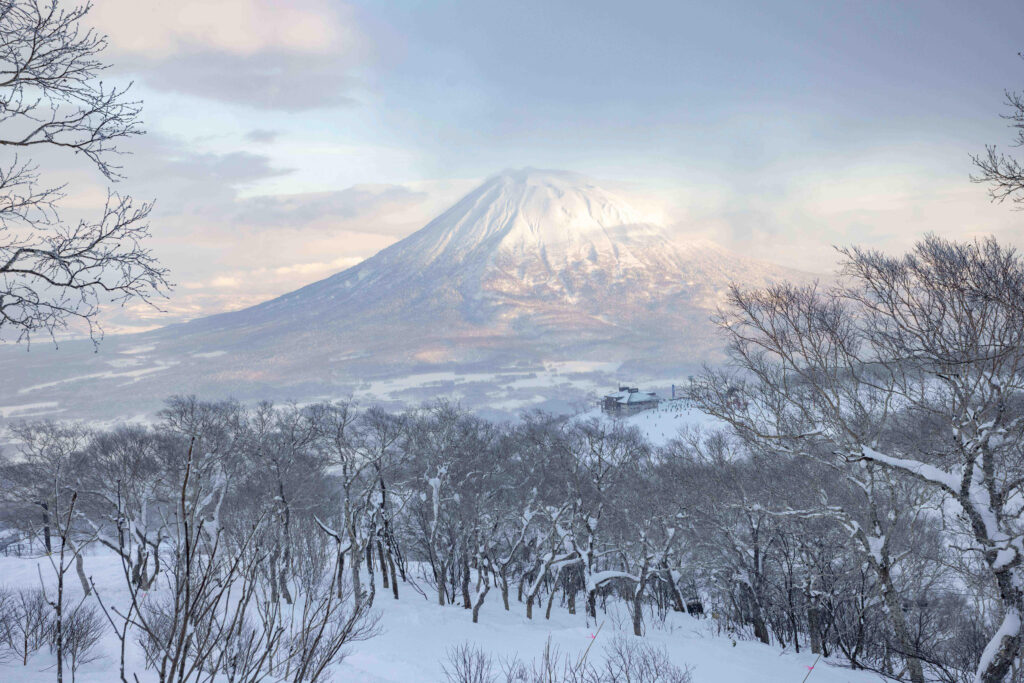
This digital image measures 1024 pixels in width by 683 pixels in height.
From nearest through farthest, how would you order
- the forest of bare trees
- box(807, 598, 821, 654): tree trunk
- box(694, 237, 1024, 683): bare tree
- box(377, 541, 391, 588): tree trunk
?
box(694, 237, 1024, 683): bare tree
the forest of bare trees
box(807, 598, 821, 654): tree trunk
box(377, 541, 391, 588): tree trunk

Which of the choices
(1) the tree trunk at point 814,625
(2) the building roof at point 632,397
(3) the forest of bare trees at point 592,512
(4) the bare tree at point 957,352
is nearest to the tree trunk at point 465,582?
(3) the forest of bare trees at point 592,512

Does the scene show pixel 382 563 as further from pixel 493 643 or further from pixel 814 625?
pixel 814 625

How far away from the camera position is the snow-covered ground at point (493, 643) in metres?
15.2

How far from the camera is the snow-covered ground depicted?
49.9 feet

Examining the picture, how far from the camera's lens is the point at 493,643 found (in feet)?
66.3

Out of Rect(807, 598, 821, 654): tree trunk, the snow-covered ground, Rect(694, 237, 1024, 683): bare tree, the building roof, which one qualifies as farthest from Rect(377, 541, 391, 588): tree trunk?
the building roof

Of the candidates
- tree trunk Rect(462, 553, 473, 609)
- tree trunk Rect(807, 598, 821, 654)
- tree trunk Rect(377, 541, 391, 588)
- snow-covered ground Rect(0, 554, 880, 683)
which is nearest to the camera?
snow-covered ground Rect(0, 554, 880, 683)

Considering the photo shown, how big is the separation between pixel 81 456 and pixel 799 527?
32.0 m

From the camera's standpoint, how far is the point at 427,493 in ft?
95.9

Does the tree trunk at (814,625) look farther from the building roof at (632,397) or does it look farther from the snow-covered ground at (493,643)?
the building roof at (632,397)

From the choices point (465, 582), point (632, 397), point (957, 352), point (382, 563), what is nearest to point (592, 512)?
point (465, 582)

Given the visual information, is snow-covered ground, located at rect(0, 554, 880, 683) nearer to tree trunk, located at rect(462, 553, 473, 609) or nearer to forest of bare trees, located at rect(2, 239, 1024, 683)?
tree trunk, located at rect(462, 553, 473, 609)

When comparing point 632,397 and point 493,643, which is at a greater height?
point 493,643

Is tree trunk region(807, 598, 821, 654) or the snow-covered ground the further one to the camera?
tree trunk region(807, 598, 821, 654)
